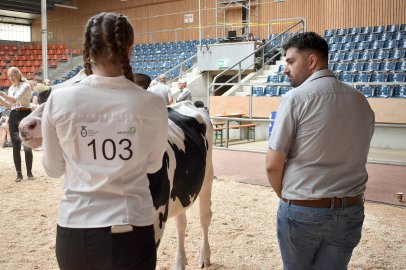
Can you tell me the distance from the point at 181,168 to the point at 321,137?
1.11 m

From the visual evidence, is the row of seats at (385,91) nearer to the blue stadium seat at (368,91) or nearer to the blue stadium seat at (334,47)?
the blue stadium seat at (368,91)

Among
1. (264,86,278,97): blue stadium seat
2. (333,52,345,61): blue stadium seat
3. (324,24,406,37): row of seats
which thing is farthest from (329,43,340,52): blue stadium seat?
(264,86,278,97): blue stadium seat

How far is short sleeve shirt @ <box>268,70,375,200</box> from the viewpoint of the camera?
1865 mm

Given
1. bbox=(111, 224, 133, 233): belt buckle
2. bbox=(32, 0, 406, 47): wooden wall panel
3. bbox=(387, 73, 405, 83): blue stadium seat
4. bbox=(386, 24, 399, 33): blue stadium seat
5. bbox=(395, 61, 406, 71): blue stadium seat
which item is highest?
bbox=(32, 0, 406, 47): wooden wall panel

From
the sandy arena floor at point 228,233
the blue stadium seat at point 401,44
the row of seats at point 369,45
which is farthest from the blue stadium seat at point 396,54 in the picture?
the sandy arena floor at point 228,233

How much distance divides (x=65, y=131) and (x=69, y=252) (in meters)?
0.42

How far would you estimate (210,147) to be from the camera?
372cm

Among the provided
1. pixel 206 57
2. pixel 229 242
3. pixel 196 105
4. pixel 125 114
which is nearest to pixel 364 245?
pixel 229 242

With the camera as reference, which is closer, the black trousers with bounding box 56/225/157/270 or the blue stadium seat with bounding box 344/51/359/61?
the black trousers with bounding box 56/225/157/270

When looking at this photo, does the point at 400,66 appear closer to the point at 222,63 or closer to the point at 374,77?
the point at 374,77

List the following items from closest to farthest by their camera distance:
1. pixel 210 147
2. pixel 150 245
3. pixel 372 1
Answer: pixel 150 245, pixel 210 147, pixel 372 1

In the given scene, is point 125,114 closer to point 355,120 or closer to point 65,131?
point 65,131

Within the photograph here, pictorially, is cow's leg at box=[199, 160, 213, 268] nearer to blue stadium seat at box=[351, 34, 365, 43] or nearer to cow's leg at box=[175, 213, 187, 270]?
cow's leg at box=[175, 213, 187, 270]

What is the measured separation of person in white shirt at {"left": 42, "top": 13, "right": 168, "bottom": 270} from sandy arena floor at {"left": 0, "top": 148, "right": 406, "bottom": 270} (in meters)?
2.15
